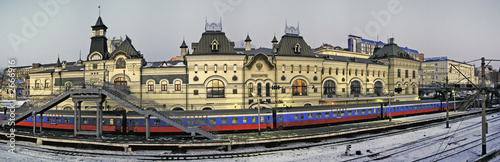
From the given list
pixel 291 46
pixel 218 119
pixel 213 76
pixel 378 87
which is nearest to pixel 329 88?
pixel 291 46

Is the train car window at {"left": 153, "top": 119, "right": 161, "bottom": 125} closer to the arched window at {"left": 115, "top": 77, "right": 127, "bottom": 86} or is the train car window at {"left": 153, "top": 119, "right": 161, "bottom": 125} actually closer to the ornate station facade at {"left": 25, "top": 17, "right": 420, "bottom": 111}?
the ornate station facade at {"left": 25, "top": 17, "right": 420, "bottom": 111}

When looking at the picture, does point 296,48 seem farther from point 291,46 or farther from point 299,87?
point 299,87

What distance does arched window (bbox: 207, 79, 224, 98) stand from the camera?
3628 cm

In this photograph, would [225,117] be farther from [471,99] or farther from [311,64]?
[471,99]

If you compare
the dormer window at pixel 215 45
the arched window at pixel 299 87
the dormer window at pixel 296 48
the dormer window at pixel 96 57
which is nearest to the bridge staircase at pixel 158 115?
the dormer window at pixel 215 45

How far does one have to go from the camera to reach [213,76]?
118 ft

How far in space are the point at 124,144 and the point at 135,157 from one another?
8.05 ft

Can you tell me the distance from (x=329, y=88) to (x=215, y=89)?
2022 cm

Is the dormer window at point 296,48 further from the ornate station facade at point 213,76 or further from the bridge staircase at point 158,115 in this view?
the bridge staircase at point 158,115

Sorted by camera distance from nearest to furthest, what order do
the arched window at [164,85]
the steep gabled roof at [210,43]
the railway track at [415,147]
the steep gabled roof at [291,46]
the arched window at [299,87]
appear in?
the railway track at [415,147] < the steep gabled roof at [210,43] < the arched window at [164,85] < the steep gabled roof at [291,46] < the arched window at [299,87]

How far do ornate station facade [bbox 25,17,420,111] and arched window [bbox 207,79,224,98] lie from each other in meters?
0.14

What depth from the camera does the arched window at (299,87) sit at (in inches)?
1560

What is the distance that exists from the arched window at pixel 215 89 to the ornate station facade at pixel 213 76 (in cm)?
14

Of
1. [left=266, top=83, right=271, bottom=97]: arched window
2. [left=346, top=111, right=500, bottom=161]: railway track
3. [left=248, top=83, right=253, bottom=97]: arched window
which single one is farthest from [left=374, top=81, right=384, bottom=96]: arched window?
[left=248, top=83, right=253, bottom=97]: arched window
